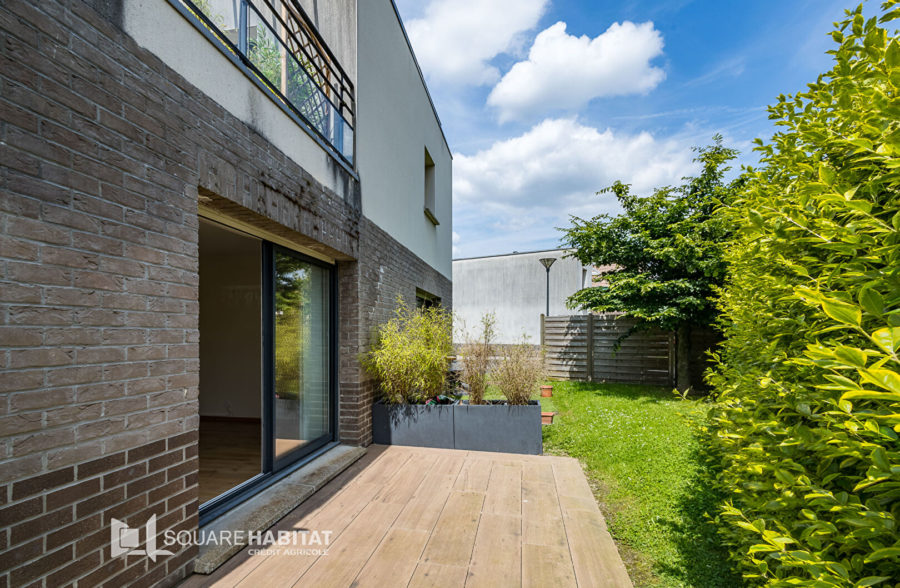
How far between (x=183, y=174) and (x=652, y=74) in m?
6.93

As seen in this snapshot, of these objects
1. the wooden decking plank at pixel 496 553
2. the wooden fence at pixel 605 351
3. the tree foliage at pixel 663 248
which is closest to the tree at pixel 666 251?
the tree foliage at pixel 663 248

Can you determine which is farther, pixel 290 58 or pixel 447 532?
pixel 290 58

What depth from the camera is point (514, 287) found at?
1638 centimetres

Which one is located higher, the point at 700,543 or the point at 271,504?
the point at 271,504

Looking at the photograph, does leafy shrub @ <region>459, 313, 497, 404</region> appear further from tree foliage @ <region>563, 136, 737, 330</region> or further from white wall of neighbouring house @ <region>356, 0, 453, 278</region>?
tree foliage @ <region>563, 136, 737, 330</region>

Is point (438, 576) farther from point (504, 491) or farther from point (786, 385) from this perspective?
point (786, 385)

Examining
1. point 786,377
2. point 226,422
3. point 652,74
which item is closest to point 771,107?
point 786,377

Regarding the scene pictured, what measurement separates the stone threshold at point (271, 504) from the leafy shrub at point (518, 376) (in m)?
1.72

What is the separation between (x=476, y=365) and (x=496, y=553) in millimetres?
2291

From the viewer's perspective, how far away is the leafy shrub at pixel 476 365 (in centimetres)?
446

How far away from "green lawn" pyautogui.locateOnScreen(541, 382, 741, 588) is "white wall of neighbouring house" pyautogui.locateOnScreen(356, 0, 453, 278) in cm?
350

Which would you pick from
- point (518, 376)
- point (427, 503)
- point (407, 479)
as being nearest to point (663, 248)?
point (518, 376)

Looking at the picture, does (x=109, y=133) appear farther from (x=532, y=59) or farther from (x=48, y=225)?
(x=532, y=59)

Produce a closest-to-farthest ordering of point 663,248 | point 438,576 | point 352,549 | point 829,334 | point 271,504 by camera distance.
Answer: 1. point 829,334
2. point 438,576
3. point 352,549
4. point 271,504
5. point 663,248
